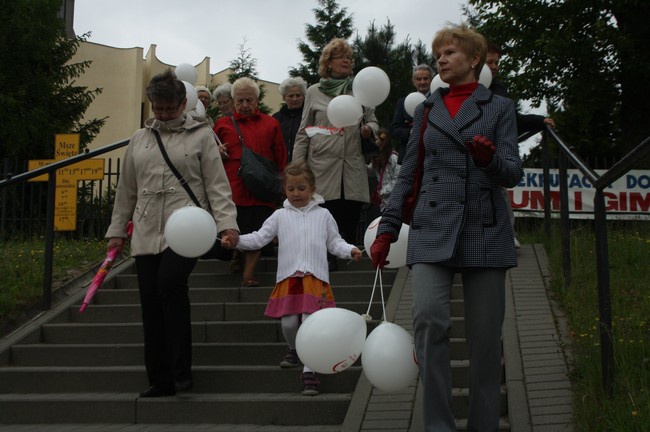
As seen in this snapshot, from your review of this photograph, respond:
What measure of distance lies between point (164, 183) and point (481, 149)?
2.37 metres

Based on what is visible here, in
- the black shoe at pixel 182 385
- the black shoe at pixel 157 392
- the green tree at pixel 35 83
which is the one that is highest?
the green tree at pixel 35 83

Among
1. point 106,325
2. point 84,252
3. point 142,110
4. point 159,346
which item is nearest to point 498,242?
point 159,346

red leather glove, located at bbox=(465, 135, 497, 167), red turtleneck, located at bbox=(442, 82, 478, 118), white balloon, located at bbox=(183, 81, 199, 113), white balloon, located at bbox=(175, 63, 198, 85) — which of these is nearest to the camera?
red leather glove, located at bbox=(465, 135, 497, 167)

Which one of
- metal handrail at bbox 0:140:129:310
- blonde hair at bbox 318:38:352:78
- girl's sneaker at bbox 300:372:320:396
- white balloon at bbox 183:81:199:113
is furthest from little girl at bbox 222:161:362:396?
white balloon at bbox 183:81:199:113

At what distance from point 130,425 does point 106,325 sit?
1.51m

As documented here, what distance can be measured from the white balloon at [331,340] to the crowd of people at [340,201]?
1.15ft

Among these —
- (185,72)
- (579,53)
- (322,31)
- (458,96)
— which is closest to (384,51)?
(322,31)

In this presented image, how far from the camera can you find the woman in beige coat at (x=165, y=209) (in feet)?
16.9

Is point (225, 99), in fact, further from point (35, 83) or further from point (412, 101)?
point (35, 83)

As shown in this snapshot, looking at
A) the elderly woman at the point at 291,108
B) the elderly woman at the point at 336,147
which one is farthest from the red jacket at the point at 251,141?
the elderly woman at the point at 291,108

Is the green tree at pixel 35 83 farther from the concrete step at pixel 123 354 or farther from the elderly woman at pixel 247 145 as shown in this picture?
the concrete step at pixel 123 354

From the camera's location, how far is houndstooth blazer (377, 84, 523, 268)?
3814 millimetres

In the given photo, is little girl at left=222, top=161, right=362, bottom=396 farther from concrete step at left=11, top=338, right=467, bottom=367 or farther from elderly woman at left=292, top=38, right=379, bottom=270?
elderly woman at left=292, top=38, right=379, bottom=270

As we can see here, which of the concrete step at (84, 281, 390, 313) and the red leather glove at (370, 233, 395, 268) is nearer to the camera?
the red leather glove at (370, 233, 395, 268)
